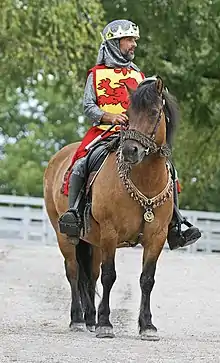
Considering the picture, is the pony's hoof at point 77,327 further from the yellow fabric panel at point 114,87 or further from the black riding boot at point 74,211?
the yellow fabric panel at point 114,87

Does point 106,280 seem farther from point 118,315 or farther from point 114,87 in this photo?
point 118,315

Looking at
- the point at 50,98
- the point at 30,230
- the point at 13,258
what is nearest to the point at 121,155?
the point at 13,258

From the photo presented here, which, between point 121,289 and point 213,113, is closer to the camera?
point 121,289

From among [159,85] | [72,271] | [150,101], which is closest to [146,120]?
[150,101]

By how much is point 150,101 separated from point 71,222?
147cm

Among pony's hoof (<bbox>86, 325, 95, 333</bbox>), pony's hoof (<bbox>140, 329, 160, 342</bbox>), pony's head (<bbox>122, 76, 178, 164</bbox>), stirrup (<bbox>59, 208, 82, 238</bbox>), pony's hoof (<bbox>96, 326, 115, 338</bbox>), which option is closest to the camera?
pony's head (<bbox>122, 76, 178, 164</bbox>)

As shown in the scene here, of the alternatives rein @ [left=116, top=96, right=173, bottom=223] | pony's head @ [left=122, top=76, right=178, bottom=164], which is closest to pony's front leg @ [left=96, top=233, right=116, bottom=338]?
rein @ [left=116, top=96, right=173, bottom=223]

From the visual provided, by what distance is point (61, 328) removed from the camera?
10883 millimetres

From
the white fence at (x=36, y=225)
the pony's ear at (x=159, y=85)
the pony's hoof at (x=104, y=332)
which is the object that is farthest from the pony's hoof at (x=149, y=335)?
the white fence at (x=36, y=225)

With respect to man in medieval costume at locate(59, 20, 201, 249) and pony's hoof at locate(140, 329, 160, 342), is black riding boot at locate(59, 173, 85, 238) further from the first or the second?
pony's hoof at locate(140, 329, 160, 342)

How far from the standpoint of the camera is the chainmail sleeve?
10172 millimetres

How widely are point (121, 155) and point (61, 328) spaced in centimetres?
210

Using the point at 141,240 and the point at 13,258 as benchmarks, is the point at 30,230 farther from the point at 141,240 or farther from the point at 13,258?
the point at 141,240

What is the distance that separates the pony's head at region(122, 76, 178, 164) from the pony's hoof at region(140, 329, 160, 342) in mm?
1469
